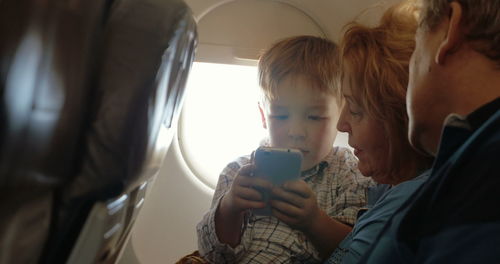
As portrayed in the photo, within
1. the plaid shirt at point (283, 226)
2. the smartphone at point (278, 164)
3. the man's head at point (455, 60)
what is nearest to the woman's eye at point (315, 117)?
Answer: the plaid shirt at point (283, 226)

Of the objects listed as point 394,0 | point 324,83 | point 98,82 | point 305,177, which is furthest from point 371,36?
point 98,82

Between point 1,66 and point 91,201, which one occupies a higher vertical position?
point 1,66

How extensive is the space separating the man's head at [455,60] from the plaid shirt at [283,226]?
0.59 m

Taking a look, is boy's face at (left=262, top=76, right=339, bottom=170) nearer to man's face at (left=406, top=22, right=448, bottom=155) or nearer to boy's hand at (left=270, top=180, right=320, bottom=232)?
boy's hand at (left=270, top=180, right=320, bottom=232)

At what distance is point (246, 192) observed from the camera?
1103 mm

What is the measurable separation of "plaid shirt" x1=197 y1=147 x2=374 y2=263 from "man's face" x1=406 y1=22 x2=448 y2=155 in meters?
0.54

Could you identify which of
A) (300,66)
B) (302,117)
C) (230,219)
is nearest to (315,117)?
(302,117)

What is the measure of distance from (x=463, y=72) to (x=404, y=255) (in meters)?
0.24

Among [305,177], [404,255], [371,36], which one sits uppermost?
[371,36]

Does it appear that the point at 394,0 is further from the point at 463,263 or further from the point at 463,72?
the point at 463,263

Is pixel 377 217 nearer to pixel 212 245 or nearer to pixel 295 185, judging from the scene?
pixel 295 185

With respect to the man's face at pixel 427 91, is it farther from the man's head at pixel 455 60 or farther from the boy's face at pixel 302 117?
the boy's face at pixel 302 117

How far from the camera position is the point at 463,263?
1.31 feet

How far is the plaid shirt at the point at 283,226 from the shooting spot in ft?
3.80
